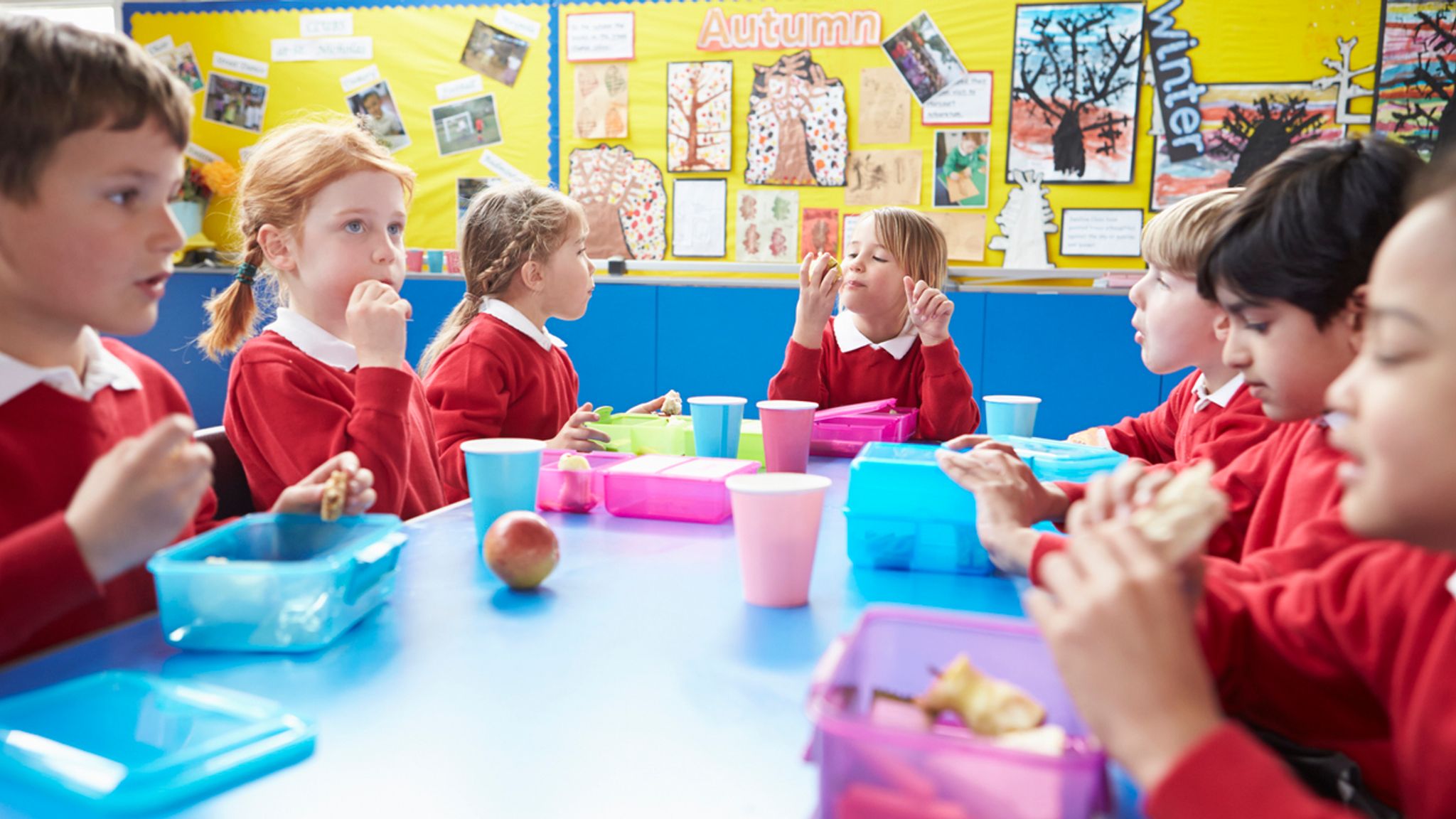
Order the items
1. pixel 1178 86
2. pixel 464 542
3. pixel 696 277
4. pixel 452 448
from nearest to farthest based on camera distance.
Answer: pixel 464 542 < pixel 452 448 < pixel 1178 86 < pixel 696 277

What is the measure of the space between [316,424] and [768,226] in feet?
7.78

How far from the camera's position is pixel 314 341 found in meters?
1.45

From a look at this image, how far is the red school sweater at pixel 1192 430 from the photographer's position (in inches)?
49.4

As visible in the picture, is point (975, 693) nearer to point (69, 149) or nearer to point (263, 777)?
point (263, 777)

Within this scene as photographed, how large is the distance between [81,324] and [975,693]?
80 centimetres

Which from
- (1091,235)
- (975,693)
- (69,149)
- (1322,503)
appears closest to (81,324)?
(69,149)

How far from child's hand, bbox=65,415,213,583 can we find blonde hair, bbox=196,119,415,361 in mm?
931

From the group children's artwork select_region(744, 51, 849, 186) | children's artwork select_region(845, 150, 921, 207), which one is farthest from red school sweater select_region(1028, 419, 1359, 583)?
children's artwork select_region(744, 51, 849, 186)

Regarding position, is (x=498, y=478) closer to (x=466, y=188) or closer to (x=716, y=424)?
(x=716, y=424)

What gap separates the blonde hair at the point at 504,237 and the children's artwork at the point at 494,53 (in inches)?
65.8

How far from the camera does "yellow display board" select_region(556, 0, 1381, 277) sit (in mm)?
3049

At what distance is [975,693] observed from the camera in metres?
0.57

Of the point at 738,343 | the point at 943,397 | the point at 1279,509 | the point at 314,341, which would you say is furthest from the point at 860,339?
the point at 1279,509

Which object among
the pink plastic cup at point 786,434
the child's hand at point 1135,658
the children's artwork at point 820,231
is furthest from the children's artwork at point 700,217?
the child's hand at point 1135,658
